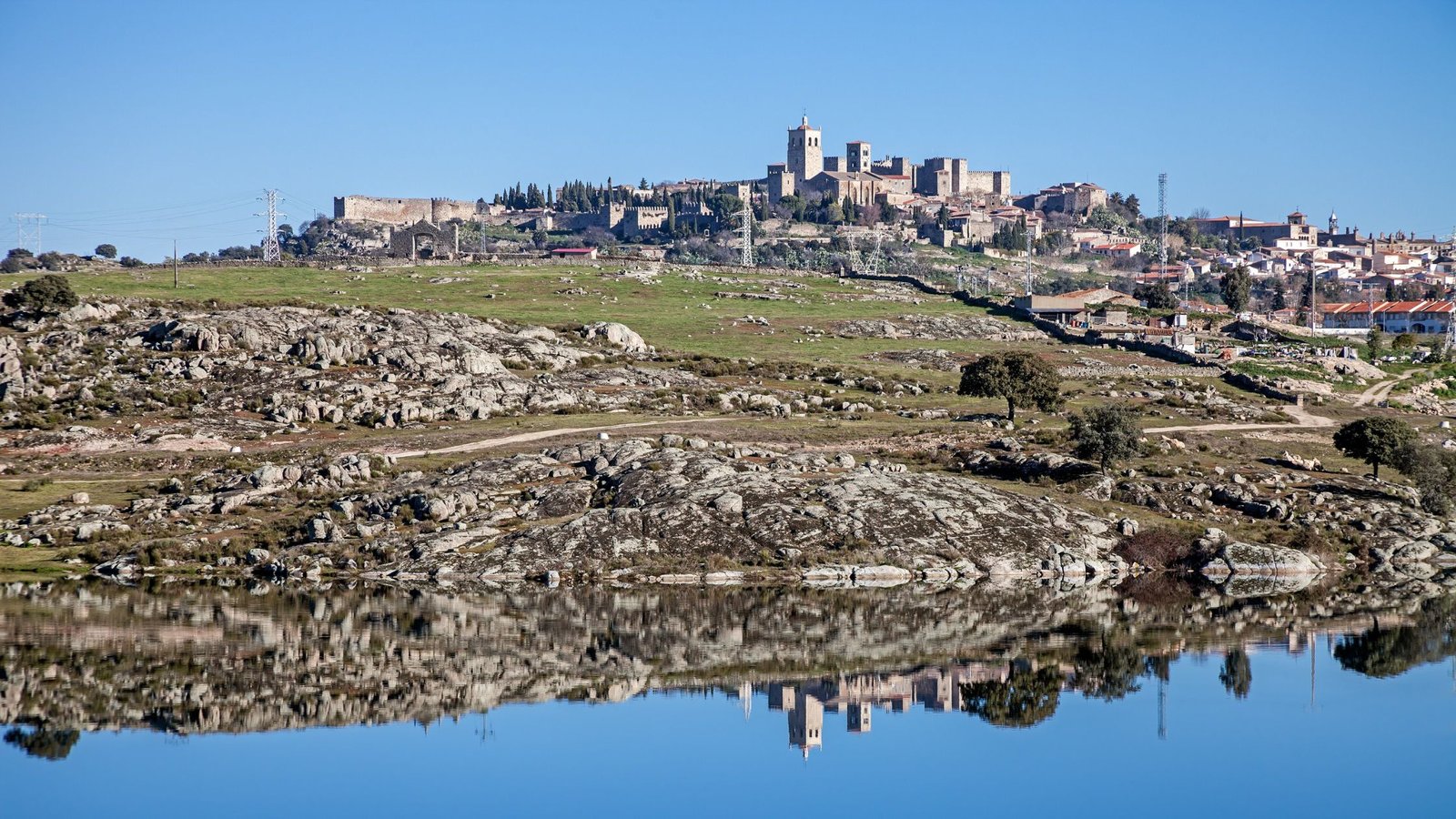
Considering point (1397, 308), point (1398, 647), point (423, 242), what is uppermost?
point (423, 242)

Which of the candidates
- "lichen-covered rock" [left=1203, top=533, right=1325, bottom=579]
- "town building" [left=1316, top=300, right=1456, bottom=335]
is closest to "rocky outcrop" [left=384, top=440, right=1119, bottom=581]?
"lichen-covered rock" [left=1203, top=533, right=1325, bottom=579]

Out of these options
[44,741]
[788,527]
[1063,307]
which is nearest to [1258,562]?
[788,527]

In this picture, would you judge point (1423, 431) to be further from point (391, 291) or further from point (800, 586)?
point (391, 291)

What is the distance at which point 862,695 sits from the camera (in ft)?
131

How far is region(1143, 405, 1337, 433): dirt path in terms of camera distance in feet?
269

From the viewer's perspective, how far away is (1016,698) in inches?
1564

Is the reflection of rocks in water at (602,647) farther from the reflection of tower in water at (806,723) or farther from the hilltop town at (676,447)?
the hilltop town at (676,447)

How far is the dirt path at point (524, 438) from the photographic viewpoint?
70.4 meters

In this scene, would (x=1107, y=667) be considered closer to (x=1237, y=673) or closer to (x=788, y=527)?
(x=1237, y=673)

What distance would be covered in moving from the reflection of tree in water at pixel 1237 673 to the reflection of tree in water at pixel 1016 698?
415 centimetres

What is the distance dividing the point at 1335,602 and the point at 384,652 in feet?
98.6

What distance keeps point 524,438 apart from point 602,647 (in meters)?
29.6

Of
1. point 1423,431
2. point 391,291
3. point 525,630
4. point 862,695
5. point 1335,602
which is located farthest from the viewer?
point 391,291

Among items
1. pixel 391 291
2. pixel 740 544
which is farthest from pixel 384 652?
pixel 391 291
